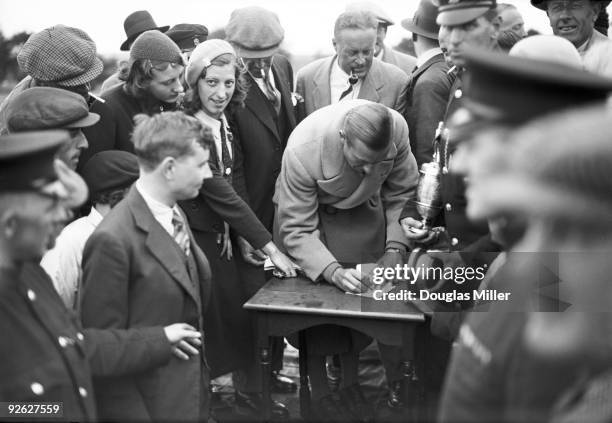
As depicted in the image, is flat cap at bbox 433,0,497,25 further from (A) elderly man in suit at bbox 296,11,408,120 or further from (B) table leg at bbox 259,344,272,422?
(B) table leg at bbox 259,344,272,422

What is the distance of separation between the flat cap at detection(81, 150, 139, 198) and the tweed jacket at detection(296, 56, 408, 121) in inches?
93.2

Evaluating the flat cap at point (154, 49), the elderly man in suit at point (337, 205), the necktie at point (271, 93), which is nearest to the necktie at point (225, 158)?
the elderly man in suit at point (337, 205)

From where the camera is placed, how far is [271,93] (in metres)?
5.14

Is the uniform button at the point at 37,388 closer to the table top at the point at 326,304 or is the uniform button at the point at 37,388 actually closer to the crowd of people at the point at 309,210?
the crowd of people at the point at 309,210

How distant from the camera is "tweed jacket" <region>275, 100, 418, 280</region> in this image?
4.11 meters

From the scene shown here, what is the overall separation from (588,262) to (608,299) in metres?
0.10

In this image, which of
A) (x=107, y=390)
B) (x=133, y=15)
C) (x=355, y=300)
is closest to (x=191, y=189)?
(x=107, y=390)

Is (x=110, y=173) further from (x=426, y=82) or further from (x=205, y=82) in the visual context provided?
(x=426, y=82)

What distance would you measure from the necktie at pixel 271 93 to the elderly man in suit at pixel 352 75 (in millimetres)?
422

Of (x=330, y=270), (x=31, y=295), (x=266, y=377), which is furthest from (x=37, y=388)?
(x=330, y=270)

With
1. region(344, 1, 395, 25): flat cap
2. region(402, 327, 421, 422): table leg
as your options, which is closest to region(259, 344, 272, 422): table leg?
region(402, 327, 421, 422): table leg

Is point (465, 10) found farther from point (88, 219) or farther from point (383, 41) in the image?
point (383, 41)

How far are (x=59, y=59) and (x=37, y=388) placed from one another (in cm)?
256

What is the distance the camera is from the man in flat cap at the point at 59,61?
13.6ft
